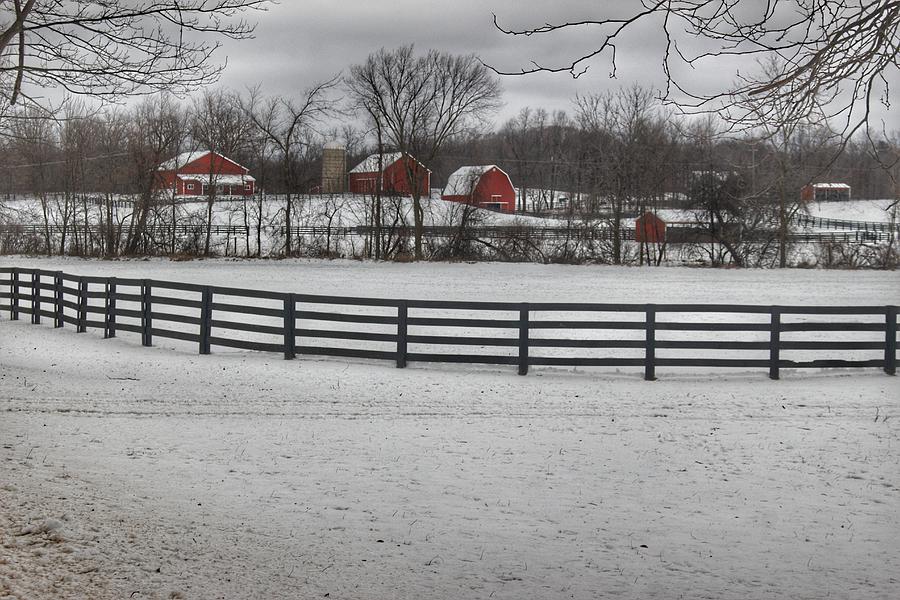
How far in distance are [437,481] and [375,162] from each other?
50275 millimetres

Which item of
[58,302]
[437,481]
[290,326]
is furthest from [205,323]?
[437,481]

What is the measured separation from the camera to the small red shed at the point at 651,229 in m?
51.6

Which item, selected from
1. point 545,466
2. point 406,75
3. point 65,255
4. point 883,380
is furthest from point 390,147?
point 545,466

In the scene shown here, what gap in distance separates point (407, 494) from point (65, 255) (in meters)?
50.2

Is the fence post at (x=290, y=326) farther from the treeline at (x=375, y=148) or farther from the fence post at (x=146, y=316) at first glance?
the treeline at (x=375, y=148)

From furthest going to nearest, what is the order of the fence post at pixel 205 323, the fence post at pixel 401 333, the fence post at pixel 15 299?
the fence post at pixel 15 299 < the fence post at pixel 205 323 < the fence post at pixel 401 333

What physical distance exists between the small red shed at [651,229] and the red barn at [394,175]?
13.3m

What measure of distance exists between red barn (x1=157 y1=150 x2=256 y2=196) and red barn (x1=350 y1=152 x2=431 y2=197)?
820 cm

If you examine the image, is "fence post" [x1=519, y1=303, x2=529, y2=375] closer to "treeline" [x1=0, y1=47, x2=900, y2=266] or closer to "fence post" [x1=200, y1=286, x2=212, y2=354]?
"fence post" [x1=200, y1=286, x2=212, y2=354]

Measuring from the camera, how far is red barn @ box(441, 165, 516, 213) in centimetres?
5403

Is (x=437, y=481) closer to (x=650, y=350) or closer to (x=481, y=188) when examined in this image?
(x=650, y=350)

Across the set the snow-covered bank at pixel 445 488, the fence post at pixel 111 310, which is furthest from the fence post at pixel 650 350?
the fence post at pixel 111 310

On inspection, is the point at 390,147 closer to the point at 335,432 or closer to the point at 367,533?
the point at 335,432

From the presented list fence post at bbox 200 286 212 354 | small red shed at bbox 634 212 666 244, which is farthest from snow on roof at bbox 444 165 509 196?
fence post at bbox 200 286 212 354
